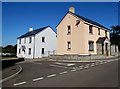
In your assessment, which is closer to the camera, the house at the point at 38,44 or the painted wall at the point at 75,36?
the painted wall at the point at 75,36

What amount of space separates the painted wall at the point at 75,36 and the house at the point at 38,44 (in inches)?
249

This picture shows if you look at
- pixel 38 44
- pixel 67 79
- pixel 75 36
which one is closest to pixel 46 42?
pixel 38 44

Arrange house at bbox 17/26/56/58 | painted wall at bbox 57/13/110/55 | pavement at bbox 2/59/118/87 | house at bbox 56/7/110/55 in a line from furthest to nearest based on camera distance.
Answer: house at bbox 17/26/56/58 < house at bbox 56/7/110/55 < painted wall at bbox 57/13/110/55 < pavement at bbox 2/59/118/87

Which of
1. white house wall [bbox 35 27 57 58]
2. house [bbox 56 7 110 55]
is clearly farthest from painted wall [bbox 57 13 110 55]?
white house wall [bbox 35 27 57 58]

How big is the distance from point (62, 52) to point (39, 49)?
24.5ft

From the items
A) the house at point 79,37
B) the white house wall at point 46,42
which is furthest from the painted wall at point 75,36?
the white house wall at point 46,42

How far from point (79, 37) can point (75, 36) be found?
0.89 meters

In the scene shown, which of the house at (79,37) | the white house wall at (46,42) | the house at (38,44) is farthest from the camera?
the white house wall at (46,42)

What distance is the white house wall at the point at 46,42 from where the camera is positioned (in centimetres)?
2768

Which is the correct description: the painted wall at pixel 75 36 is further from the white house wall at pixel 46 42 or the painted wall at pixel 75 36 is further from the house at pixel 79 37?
the white house wall at pixel 46 42

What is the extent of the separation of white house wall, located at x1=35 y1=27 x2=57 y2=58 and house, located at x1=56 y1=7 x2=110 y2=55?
20.5ft

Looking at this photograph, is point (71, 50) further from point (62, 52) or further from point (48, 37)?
point (48, 37)

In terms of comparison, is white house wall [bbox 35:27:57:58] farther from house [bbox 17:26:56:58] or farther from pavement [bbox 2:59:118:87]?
pavement [bbox 2:59:118:87]

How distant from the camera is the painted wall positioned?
19609mm
